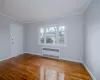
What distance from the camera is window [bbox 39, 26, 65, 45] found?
3.92 metres

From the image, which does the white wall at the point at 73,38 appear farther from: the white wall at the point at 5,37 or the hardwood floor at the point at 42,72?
the white wall at the point at 5,37

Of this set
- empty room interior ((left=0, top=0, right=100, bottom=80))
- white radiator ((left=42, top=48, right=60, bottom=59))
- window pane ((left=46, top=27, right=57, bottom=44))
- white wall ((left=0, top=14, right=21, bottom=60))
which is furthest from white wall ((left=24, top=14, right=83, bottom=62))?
white wall ((left=0, top=14, right=21, bottom=60))

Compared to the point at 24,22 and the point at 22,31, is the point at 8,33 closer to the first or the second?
the point at 22,31

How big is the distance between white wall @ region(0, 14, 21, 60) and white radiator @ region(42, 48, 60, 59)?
203 cm

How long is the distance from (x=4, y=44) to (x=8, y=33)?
66 cm

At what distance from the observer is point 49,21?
167 inches

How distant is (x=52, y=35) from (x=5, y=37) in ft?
8.62

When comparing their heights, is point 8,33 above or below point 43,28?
below

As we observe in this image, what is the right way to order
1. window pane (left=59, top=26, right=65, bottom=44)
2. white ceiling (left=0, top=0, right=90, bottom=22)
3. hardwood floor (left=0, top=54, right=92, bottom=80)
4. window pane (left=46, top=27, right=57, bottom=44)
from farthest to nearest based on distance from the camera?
1. window pane (left=46, top=27, right=57, bottom=44)
2. window pane (left=59, top=26, right=65, bottom=44)
3. white ceiling (left=0, top=0, right=90, bottom=22)
4. hardwood floor (left=0, top=54, right=92, bottom=80)

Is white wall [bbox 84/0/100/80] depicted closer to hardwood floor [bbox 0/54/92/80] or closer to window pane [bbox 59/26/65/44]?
hardwood floor [bbox 0/54/92/80]

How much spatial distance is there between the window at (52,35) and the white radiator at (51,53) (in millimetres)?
413

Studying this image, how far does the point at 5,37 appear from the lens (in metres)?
3.74

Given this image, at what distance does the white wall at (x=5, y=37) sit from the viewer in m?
3.53

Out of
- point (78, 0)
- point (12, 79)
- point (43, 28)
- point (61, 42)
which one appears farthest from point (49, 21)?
point (12, 79)
